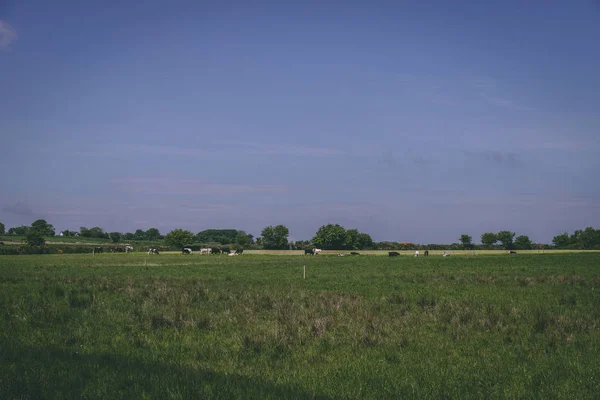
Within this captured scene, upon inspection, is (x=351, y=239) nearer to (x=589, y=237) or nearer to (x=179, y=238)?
(x=179, y=238)

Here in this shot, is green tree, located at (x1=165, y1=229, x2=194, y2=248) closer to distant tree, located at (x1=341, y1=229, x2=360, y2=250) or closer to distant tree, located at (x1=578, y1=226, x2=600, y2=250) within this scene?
distant tree, located at (x1=341, y1=229, x2=360, y2=250)

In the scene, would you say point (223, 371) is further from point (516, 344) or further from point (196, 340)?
point (516, 344)

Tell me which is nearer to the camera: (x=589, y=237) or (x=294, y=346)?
(x=294, y=346)

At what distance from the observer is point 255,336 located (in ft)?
43.6

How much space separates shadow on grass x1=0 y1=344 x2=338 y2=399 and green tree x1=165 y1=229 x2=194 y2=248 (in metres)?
161

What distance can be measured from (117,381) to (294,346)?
16.3ft

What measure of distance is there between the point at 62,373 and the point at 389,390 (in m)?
6.62

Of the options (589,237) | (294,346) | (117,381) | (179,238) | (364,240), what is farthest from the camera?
(364,240)

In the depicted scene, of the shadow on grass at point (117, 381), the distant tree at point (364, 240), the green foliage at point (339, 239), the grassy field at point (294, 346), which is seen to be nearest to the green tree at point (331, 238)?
the green foliage at point (339, 239)

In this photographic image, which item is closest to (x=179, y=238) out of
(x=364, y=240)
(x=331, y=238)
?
(x=331, y=238)

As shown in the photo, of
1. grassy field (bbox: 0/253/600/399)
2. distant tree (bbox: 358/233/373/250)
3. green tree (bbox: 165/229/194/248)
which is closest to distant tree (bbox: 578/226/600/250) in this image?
distant tree (bbox: 358/233/373/250)

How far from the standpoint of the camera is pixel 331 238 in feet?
632

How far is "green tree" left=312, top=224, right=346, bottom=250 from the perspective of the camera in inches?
7564

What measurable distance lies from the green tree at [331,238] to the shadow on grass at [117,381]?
181 metres
